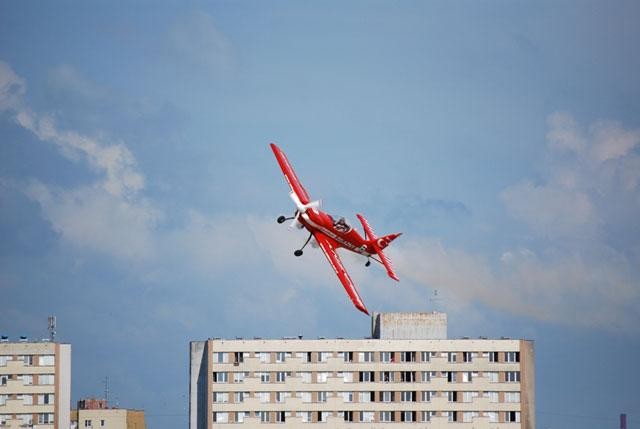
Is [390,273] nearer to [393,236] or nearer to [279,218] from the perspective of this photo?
[393,236]

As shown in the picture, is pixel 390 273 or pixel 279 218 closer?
pixel 279 218

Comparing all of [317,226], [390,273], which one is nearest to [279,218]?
[317,226]

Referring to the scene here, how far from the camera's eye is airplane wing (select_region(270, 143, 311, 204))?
600 ft

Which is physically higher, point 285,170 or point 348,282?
point 285,170

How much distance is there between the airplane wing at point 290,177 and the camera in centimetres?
18299

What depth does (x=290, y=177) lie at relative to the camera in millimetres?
189500

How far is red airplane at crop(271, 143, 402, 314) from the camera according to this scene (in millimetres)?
180500

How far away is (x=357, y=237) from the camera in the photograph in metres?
192

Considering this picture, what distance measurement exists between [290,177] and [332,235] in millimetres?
8113

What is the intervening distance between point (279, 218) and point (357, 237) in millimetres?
19050

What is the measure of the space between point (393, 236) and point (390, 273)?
21.2ft

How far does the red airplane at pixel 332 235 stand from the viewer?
18050cm

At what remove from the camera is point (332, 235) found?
187500mm

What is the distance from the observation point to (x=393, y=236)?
19612 cm
